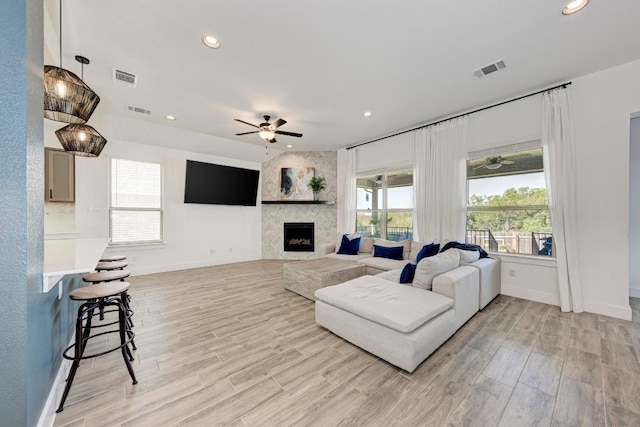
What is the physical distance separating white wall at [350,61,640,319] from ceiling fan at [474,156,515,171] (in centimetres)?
52

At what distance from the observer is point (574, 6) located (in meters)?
2.05

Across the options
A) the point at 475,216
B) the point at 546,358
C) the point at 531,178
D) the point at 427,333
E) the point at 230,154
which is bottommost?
the point at 546,358

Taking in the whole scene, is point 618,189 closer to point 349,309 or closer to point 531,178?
point 531,178

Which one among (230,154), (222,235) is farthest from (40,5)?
(222,235)

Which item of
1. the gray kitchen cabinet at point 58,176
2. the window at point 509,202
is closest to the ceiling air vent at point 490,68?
the window at point 509,202

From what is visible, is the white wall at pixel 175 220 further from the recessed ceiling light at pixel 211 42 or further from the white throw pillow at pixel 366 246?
the recessed ceiling light at pixel 211 42

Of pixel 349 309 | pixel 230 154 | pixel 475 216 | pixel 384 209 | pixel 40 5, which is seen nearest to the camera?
pixel 40 5

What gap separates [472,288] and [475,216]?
1.86 meters

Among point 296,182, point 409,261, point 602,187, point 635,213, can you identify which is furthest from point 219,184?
point 635,213

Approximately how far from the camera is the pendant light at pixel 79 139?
93.0 inches

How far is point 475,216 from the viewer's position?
4262mm

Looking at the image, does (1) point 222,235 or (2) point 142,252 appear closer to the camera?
(2) point 142,252

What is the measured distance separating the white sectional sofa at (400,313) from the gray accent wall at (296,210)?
3.96 meters

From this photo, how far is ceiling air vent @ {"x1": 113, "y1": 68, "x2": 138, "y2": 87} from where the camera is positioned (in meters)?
3.02
